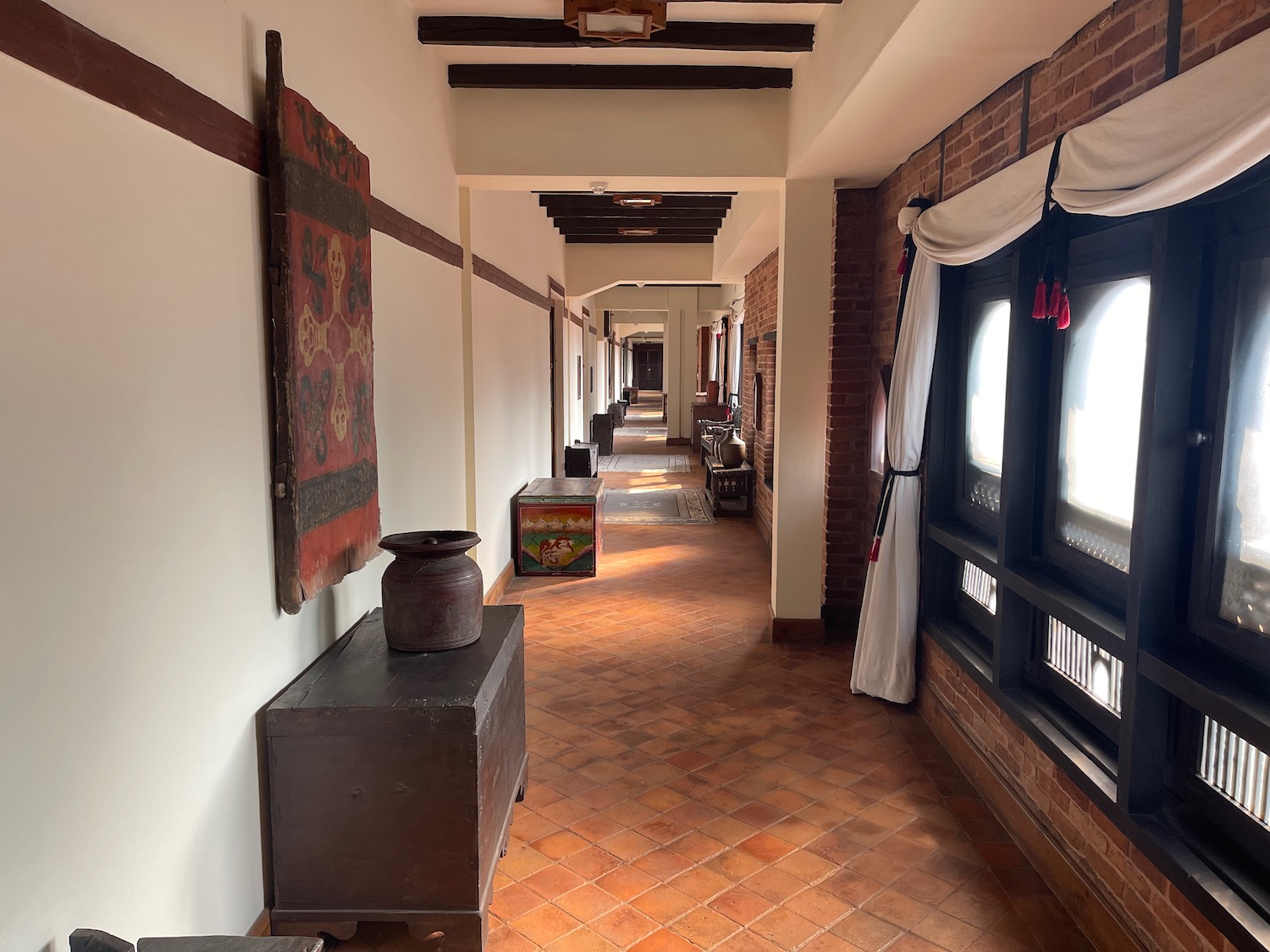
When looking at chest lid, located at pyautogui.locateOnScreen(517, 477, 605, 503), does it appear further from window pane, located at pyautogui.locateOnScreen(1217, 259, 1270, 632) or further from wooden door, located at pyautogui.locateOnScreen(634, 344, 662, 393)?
wooden door, located at pyautogui.locateOnScreen(634, 344, 662, 393)

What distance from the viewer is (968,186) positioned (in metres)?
3.61

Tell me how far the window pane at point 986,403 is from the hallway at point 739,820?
1.16 m

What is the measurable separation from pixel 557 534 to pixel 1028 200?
463cm

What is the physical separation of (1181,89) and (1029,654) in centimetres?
202

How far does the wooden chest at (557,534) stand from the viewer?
6742 mm

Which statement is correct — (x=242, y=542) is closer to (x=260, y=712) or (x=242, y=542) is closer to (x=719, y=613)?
(x=260, y=712)

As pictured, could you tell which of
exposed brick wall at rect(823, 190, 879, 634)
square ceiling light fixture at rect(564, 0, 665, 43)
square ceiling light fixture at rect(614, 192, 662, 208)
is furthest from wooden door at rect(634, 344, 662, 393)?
square ceiling light fixture at rect(564, 0, 665, 43)

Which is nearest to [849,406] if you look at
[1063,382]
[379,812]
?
[1063,382]

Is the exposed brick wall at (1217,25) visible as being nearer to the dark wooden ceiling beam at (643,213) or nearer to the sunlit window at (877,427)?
the sunlit window at (877,427)

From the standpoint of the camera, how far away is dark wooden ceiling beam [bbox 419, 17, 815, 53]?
4.03 metres

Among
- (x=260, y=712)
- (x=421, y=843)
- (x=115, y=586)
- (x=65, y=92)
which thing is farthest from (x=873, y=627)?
(x=65, y=92)

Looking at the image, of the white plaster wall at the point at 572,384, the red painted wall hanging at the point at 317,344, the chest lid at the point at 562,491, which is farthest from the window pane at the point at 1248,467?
the white plaster wall at the point at 572,384

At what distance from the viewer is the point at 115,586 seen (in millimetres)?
1749

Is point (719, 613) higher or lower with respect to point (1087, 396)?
lower
